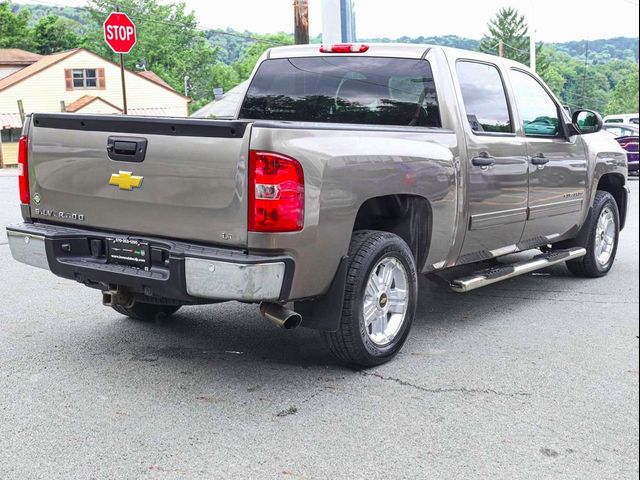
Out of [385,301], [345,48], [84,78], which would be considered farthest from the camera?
[84,78]

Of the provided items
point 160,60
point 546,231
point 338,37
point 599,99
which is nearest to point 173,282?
point 599,99

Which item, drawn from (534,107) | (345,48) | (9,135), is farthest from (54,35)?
(534,107)

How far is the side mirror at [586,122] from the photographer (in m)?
6.89

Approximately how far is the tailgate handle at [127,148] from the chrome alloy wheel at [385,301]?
1.42 metres

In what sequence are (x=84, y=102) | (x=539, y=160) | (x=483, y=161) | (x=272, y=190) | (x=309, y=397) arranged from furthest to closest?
(x=84, y=102) → (x=539, y=160) → (x=483, y=161) → (x=309, y=397) → (x=272, y=190)

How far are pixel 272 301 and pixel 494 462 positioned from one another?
1.34 metres

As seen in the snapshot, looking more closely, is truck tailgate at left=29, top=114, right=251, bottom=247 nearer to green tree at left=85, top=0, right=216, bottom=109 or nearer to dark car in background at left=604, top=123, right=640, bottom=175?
green tree at left=85, top=0, right=216, bottom=109

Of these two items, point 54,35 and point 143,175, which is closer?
point 143,175

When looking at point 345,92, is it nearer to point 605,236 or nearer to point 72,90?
point 605,236

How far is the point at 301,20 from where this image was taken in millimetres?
14805

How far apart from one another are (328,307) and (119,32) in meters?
5.62

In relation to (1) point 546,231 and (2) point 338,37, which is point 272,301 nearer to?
(1) point 546,231

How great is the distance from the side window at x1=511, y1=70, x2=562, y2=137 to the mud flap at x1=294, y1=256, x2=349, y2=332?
248cm

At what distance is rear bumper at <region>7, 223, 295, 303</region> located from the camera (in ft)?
13.0
